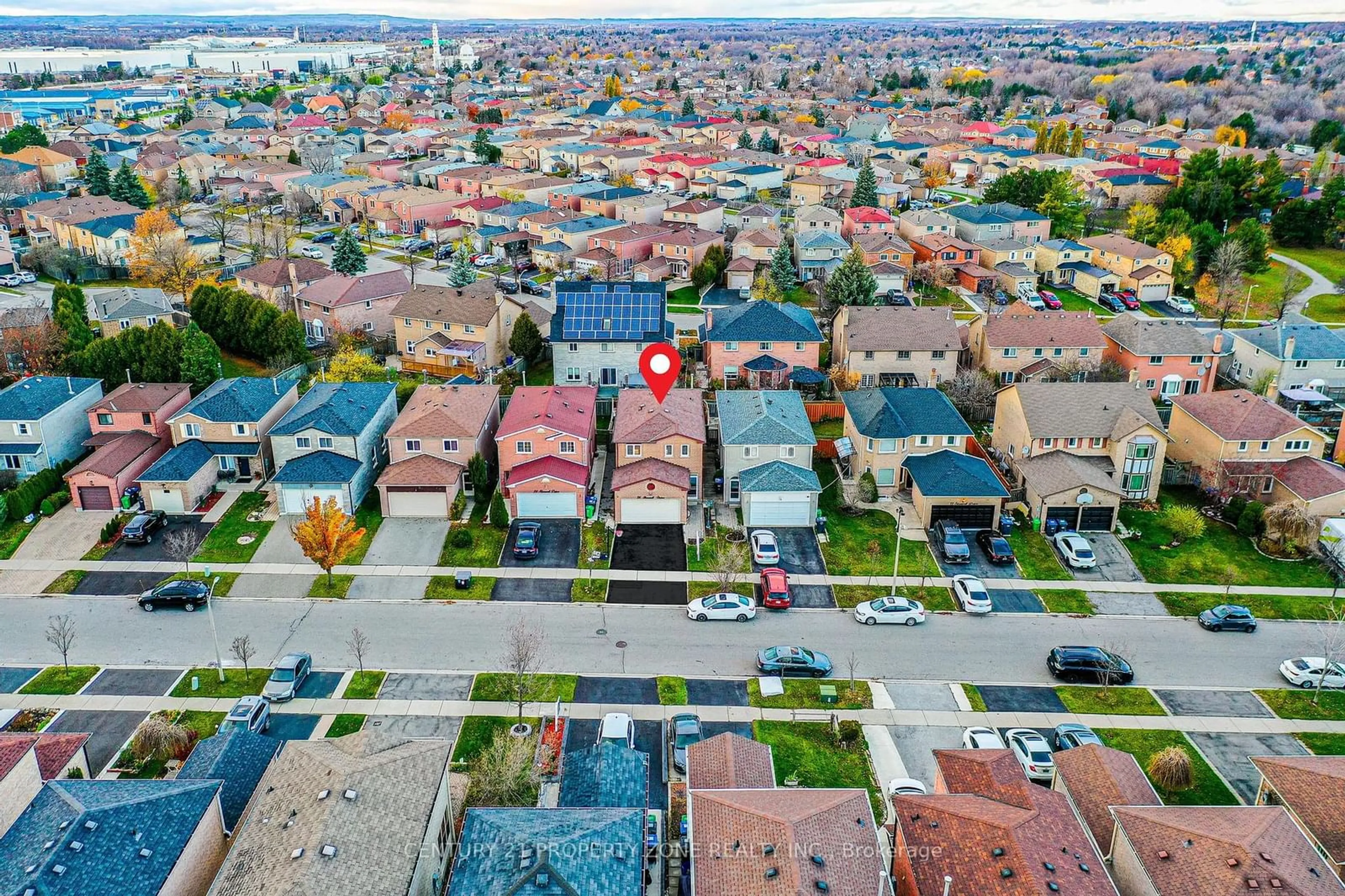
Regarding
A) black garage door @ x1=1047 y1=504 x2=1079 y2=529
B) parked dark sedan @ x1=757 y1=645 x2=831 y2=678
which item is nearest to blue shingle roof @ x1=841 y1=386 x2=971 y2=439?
black garage door @ x1=1047 y1=504 x2=1079 y2=529

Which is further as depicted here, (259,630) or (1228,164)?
(1228,164)

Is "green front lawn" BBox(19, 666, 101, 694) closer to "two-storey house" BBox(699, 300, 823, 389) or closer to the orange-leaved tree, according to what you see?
the orange-leaved tree

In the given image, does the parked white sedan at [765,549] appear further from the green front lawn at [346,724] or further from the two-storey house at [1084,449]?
the green front lawn at [346,724]

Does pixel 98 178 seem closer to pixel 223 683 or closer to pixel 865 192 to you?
pixel 865 192

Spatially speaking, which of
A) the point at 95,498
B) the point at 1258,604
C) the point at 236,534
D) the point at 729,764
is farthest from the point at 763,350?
the point at 95,498

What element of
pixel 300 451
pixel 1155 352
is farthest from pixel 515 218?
pixel 1155 352

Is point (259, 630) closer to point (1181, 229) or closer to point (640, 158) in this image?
point (1181, 229)
